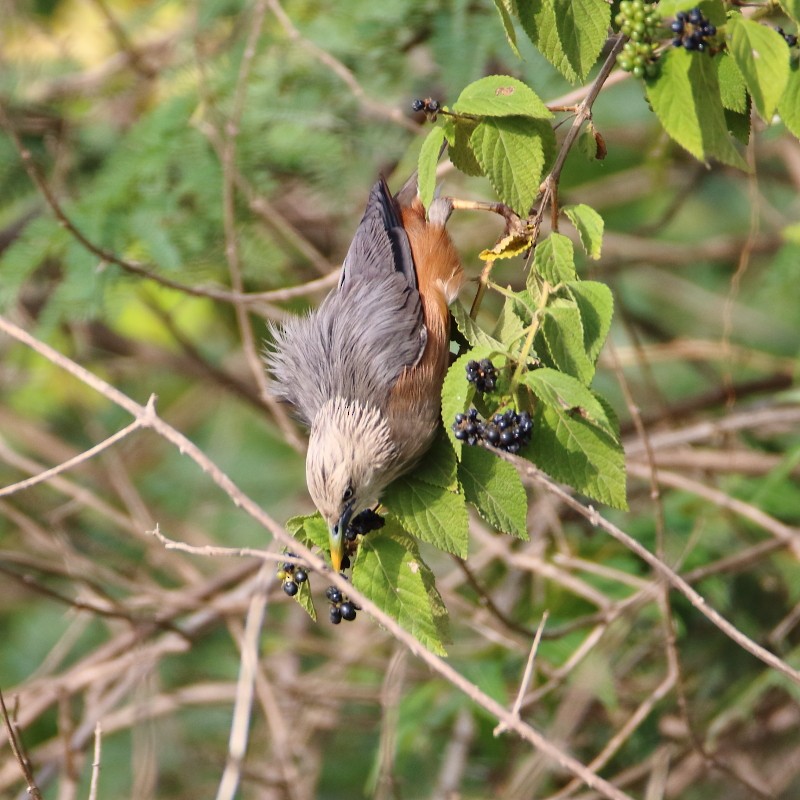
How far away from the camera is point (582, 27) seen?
7.63 ft

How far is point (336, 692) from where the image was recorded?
5133 millimetres

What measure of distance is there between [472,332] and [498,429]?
0.37m

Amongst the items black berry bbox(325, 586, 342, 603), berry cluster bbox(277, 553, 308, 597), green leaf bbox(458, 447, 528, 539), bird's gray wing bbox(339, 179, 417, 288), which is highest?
bird's gray wing bbox(339, 179, 417, 288)

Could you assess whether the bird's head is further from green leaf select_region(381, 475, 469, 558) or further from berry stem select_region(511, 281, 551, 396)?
berry stem select_region(511, 281, 551, 396)

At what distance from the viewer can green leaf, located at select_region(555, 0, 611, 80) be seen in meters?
2.32

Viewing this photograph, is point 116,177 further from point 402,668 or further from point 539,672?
point 539,672

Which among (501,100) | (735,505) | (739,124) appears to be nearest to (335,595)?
(501,100)

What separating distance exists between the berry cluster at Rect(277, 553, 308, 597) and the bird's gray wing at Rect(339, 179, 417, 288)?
1140 millimetres

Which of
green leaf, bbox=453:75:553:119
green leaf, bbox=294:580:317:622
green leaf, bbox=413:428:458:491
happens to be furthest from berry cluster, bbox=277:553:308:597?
green leaf, bbox=453:75:553:119

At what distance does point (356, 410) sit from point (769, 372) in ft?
12.0

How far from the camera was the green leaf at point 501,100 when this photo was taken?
226 centimetres

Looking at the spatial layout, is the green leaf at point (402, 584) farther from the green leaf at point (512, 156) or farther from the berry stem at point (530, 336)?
the green leaf at point (512, 156)

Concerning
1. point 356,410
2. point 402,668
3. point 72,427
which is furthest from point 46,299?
point 356,410

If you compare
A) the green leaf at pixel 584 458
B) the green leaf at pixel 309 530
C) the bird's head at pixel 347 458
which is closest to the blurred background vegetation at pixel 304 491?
the bird's head at pixel 347 458
